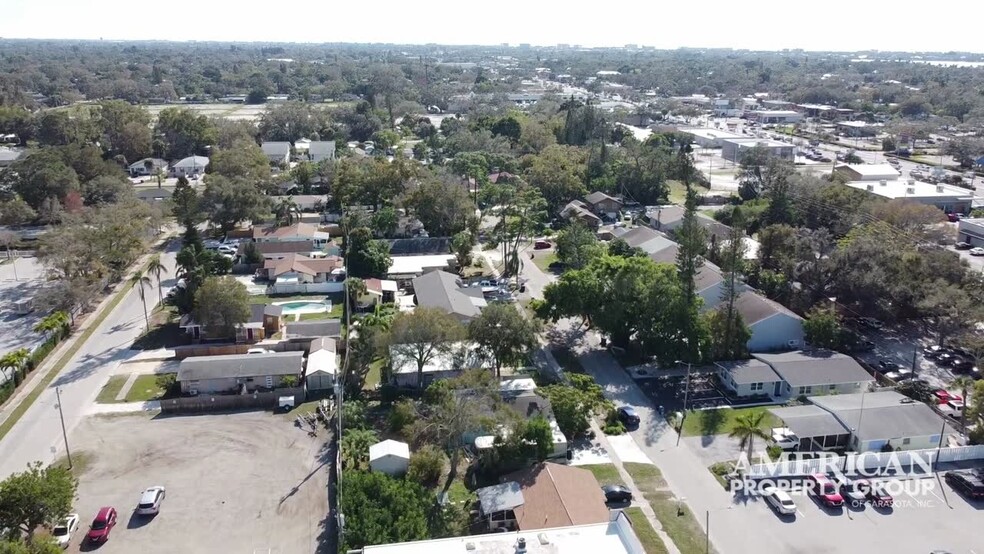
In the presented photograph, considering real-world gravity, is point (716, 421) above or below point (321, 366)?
below

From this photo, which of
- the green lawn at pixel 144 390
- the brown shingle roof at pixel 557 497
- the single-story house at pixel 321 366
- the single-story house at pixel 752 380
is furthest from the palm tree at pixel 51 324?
the single-story house at pixel 752 380

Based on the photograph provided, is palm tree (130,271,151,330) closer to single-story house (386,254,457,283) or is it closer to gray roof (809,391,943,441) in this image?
single-story house (386,254,457,283)

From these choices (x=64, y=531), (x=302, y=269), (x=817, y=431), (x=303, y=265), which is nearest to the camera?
(x=64, y=531)

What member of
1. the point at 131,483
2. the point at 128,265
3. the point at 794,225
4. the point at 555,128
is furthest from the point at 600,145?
the point at 131,483

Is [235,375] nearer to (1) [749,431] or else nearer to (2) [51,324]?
(2) [51,324]

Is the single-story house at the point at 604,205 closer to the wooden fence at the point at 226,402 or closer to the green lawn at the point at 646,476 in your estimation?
the wooden fence at the point at 226,402

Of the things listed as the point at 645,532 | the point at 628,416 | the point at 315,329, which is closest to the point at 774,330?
the point at 628,416

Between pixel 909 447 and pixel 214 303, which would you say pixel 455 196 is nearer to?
pixel 214 303
